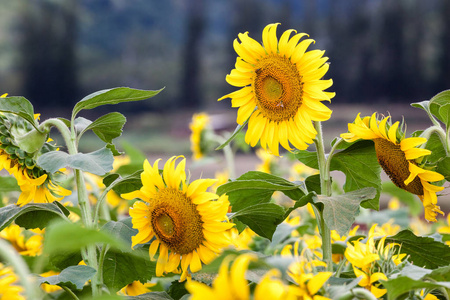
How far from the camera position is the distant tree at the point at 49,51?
4.64 metres

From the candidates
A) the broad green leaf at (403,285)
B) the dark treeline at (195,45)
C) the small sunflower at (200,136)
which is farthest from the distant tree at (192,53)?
the broad green leaf at (403,285)

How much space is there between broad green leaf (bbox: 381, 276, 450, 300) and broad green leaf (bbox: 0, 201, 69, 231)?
10.7 inches

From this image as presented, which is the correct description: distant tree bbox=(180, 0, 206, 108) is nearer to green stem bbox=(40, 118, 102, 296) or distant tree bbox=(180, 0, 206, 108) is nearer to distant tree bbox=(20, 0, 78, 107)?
distant tree bbox=(20, 0, 78, 107)

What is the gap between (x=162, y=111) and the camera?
458 centimetres

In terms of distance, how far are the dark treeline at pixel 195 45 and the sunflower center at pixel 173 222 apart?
374cm

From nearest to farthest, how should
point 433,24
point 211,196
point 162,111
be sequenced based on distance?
point 211,196
point 433,24
point 162,111

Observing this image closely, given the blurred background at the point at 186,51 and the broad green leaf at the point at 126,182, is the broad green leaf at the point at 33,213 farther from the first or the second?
the blurred background at the point at 186,51

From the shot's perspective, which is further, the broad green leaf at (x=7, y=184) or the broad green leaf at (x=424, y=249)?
the broad green leaf at (x=7, y=184)

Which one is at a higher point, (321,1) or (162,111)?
(321,1)

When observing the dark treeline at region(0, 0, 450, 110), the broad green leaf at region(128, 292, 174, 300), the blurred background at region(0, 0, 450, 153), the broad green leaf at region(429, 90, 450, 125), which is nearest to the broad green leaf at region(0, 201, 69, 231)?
the broad green leaf at region(128, 292, 174, 300)

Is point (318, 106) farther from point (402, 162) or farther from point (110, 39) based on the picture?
point (110, 39)

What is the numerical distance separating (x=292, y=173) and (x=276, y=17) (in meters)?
3.11

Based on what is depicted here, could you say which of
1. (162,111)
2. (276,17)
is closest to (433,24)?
(276,17)

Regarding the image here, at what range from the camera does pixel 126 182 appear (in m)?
0.46
